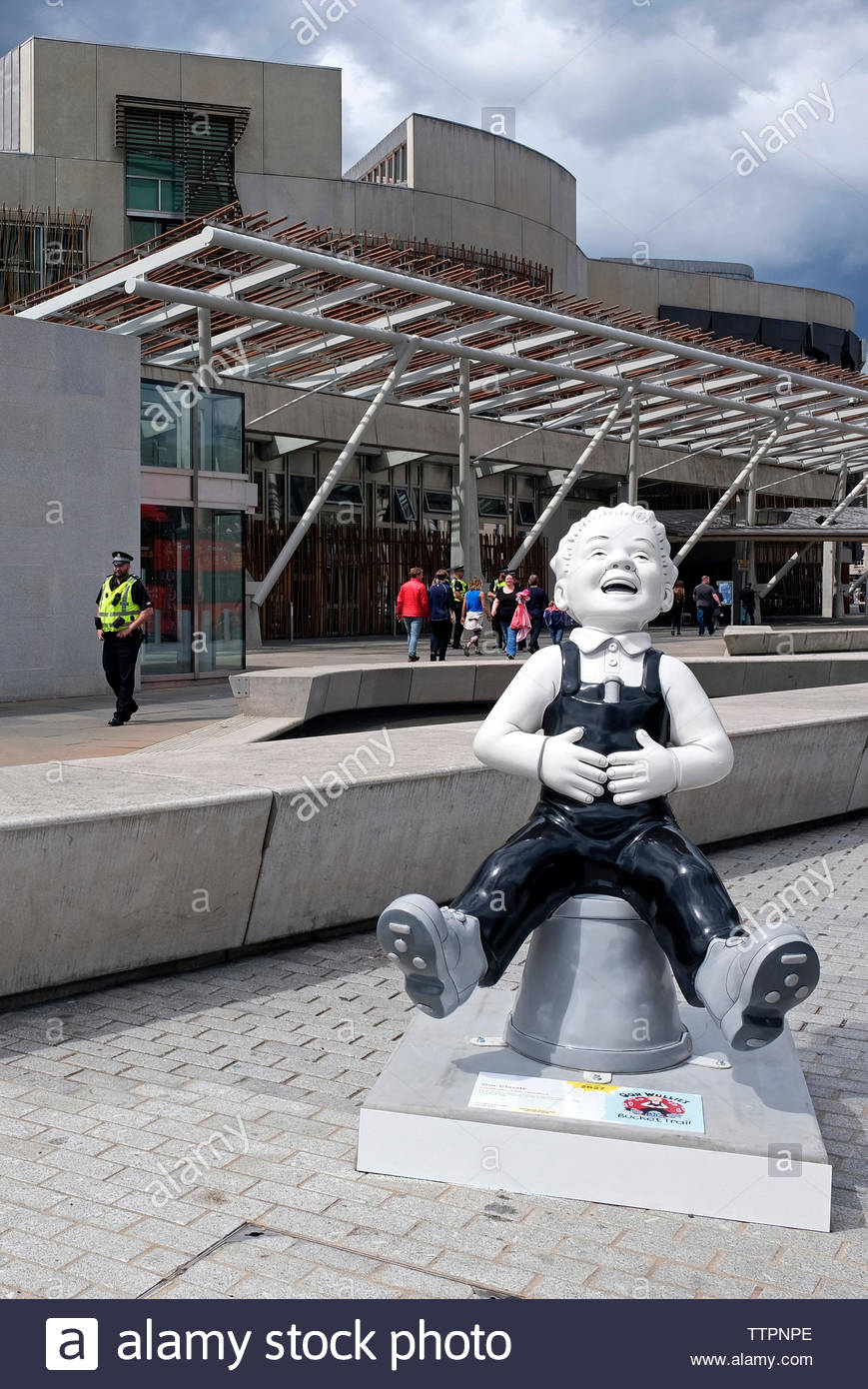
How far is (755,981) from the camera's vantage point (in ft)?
10.7

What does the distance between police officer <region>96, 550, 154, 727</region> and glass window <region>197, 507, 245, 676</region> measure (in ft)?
17.7

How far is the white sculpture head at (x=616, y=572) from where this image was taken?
400cm

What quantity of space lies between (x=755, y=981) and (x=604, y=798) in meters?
0.79

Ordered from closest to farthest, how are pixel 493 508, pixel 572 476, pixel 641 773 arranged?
pixel 641 773
pixel 572 476
pixel 493 508

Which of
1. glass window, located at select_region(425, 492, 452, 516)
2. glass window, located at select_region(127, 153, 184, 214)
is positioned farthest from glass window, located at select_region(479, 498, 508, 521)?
glass window, located at select_region(127, 153, 184, 214)

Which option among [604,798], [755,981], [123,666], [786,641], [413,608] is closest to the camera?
[755,981]

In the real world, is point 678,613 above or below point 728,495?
below

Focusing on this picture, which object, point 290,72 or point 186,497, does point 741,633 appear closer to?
point 186,497

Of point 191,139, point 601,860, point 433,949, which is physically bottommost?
point 433,949

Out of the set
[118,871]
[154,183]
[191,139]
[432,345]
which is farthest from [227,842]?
[191,139]

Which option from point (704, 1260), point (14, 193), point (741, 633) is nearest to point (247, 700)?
point (704, 1260)

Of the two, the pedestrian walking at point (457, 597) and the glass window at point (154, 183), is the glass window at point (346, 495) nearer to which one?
the pedestrian walking at point (457, 597)

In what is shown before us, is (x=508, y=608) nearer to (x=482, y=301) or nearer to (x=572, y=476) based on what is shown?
(x=482, y=301)
